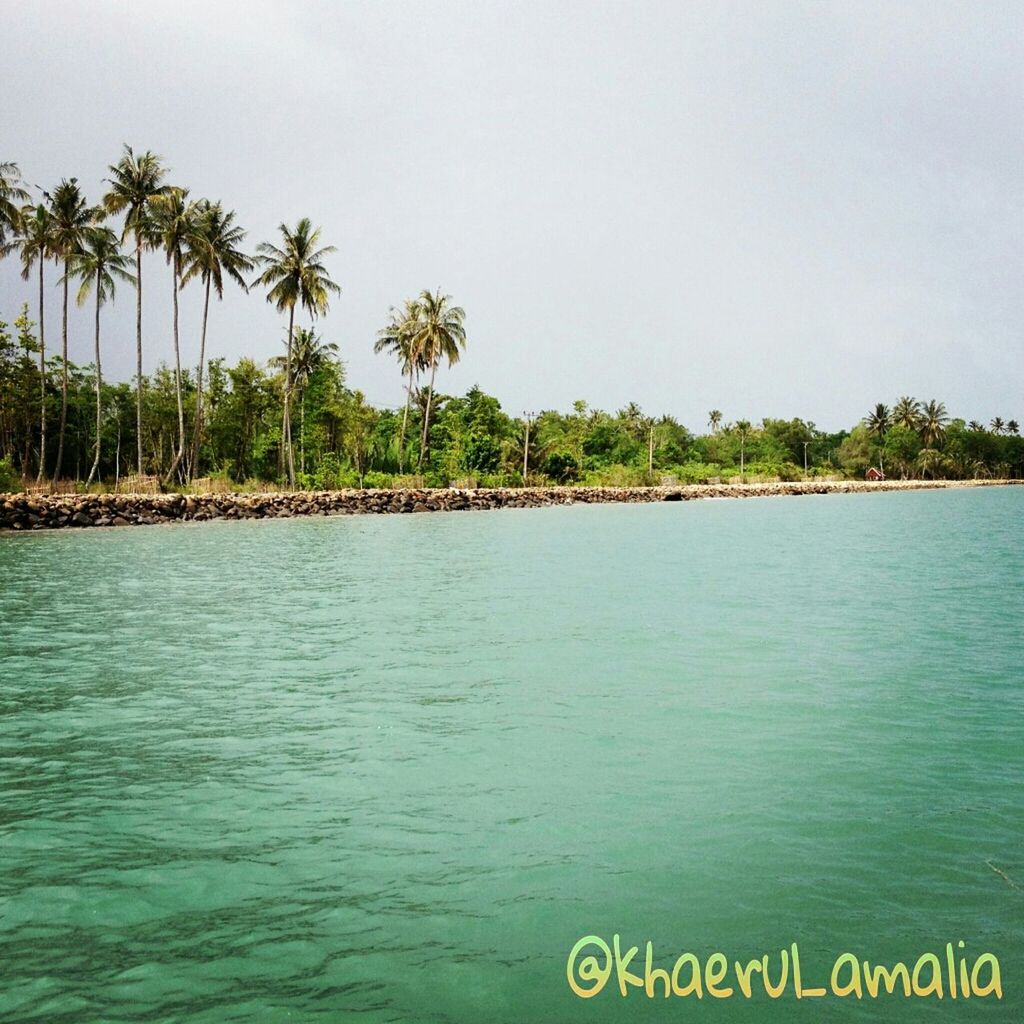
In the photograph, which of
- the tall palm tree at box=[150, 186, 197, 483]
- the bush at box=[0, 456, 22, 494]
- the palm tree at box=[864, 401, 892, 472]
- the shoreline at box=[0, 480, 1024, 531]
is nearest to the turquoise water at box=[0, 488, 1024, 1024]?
the shoreline at box=[0, 480, 1024, 531]

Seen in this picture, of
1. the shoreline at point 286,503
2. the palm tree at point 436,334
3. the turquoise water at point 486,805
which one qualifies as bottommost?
the turquoise water at point 486,805

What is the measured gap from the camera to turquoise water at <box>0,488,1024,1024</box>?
339cm

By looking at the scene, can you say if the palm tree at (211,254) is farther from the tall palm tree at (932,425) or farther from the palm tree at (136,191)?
the tall palm tree at (932,425)

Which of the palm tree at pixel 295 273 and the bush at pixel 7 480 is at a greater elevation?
the palm tree at pixel 295 273

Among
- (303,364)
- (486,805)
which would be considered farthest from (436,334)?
(486,805)

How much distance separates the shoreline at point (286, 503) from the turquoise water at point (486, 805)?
73.6 ft

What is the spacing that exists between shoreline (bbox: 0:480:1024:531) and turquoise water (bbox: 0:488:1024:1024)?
73.6ft

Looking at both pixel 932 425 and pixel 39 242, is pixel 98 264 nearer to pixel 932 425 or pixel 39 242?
pixel 39 242

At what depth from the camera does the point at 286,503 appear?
42000mm

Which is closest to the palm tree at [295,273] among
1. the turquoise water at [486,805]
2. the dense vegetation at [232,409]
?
the dense vegetation at [232,409]

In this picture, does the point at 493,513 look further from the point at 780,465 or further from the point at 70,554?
the point at 780,465

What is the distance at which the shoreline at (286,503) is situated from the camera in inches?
1273

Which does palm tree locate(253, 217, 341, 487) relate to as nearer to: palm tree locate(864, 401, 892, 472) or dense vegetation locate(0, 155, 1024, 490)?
dense vegetation locate(0, 155, 1024, 490)

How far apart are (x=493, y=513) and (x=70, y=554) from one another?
1028 inches
